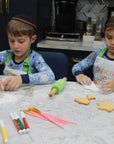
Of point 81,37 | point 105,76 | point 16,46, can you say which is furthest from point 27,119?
point 81,37

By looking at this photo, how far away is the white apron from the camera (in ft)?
4.20

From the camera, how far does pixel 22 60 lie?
132cm

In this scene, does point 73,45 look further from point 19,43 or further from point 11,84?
point 11,84

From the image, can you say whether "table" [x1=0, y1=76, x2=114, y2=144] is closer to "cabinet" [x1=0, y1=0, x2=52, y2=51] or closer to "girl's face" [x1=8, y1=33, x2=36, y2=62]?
"girl's face" [x1=8, y1=33, x2=36, y2=62]

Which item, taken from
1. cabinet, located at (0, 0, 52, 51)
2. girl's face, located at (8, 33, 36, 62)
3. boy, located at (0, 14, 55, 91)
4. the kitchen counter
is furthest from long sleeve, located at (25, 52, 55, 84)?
cabinet, located at (0, 0, 52, 51)

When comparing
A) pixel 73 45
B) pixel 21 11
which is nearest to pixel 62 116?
pixel 73 45

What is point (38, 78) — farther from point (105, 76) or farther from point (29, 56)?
point (105, 76)

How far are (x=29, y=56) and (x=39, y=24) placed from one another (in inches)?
40.1

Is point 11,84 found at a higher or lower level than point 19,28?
lower

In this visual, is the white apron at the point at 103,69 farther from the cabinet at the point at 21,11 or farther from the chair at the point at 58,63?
the cabinet at the point at 21,11

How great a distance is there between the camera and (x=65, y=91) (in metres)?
0.96

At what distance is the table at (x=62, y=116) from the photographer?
1.88 feet

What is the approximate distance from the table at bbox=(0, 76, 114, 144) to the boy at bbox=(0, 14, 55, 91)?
0.05 m

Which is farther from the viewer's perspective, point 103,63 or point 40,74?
point 103,63
